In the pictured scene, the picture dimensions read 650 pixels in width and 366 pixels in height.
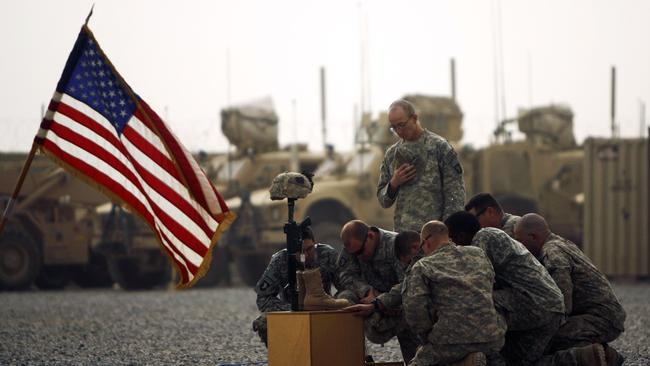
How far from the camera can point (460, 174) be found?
10031mm

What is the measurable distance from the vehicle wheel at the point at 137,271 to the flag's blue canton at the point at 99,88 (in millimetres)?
17063

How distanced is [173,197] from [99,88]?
738 mm

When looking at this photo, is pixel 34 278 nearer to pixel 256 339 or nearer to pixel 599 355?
pixel 256 339

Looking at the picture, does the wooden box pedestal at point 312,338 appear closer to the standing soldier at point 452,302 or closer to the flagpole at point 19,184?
the standing soldier at point 452,302

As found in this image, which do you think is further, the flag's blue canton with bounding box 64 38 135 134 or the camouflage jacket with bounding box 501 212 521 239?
the camouflage jacket with bounding box 501 212 521 239

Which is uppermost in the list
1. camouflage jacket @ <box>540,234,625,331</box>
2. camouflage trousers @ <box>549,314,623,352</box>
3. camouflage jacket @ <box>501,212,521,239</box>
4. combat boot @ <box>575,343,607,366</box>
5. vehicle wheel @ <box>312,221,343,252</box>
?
camouflage jacket @ <box>501,212,521,239</box>

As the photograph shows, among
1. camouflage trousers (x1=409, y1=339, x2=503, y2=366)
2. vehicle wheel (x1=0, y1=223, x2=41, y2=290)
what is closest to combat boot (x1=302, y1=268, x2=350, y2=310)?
camouflage trousers (x1=409, y1=339, x2=503, y2=366)

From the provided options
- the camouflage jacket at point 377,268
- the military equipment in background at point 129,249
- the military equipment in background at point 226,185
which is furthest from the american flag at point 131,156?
the military equipment in background at point 129,249

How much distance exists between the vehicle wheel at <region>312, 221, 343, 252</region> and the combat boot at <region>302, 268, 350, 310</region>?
1483cm

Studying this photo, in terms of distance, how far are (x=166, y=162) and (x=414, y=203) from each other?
186 centimetres

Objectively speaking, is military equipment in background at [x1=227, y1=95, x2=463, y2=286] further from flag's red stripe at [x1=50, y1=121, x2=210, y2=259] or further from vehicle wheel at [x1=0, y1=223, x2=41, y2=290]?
flag's red stripe at [x1=50, y1=121, x2=210, y2=259]

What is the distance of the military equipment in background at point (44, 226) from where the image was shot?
25.7 m

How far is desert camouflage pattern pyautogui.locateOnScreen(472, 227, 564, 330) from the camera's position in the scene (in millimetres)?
8586

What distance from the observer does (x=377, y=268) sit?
30.7ft
